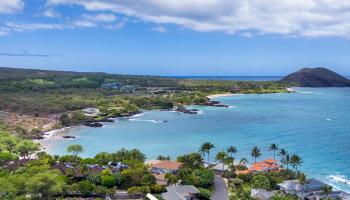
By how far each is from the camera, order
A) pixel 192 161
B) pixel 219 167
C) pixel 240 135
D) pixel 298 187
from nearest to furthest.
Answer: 1. pixel 298 187
2. pixel 192 161
3. pixel 219 167
4. pixel 240 135

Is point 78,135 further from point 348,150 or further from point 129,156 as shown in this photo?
point 348,150

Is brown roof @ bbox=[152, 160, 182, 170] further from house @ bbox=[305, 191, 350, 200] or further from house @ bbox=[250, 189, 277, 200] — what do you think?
house @ bbox=[305, 191, 350, 200]

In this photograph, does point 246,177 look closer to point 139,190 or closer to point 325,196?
point 325,196

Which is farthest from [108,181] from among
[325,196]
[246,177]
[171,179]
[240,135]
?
[240,135]

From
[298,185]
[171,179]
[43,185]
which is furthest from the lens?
[171,179]

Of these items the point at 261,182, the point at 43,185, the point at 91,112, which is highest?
the point at 43,185

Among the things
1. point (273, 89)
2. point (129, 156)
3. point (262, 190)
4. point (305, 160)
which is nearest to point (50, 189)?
point (129, 156)
